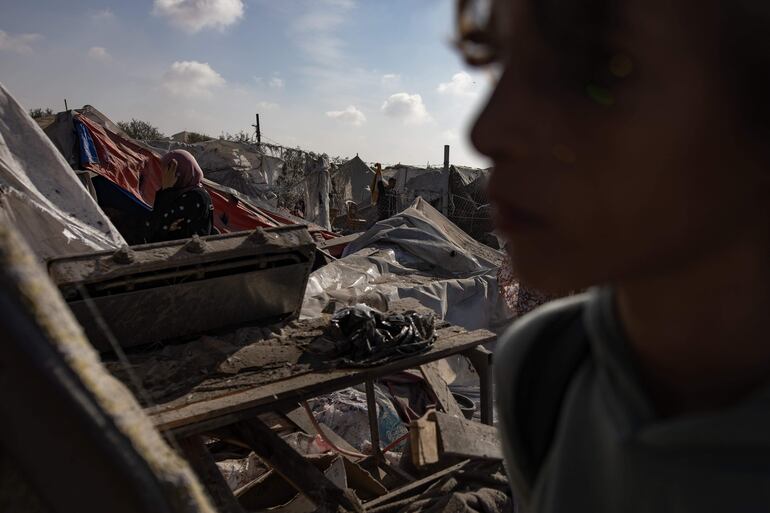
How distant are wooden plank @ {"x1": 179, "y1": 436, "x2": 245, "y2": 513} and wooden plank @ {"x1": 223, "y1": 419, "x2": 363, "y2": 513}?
40cm

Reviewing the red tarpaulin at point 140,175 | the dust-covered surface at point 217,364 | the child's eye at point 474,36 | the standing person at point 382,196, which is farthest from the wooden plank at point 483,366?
the standing person at point 382,196

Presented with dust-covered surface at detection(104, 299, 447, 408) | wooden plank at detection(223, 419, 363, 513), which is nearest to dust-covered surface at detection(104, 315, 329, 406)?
dust-covered surface at detection(104, 299, 447, 408)

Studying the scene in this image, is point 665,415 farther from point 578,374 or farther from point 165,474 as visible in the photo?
point 165,474

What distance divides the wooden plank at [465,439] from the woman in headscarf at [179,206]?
2.70m

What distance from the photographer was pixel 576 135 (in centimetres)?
48

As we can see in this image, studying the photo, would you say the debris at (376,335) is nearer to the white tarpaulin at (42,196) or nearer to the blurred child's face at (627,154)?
the blurred child's face at (627,154)

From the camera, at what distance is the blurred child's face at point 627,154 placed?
1.49ft

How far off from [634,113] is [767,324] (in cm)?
26

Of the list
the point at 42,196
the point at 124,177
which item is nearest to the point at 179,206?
the point at 42,196

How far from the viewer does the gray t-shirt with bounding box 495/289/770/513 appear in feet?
1.59

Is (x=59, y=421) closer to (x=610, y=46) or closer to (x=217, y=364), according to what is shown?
(x=610, y=46)

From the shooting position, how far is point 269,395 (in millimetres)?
2680

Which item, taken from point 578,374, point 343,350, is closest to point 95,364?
point 578,374

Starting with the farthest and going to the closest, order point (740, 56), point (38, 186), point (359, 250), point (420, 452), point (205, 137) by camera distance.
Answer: point (205, 137), point (359, 250), point (38, 186), point (420, 452), point (740, 56)
